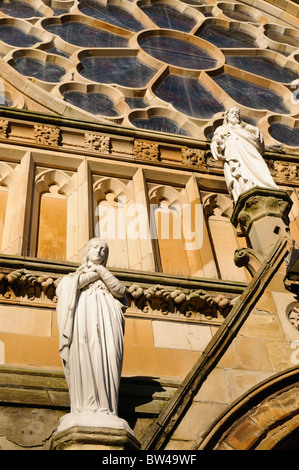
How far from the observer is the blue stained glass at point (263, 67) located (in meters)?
15.9

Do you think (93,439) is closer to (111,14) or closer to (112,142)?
(112,142)

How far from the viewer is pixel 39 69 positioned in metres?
13.5

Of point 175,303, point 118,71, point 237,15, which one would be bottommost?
point 175,303

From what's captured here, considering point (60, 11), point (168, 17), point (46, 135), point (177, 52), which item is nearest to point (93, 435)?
point (46, 135)

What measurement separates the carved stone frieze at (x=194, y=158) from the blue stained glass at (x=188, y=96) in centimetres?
234

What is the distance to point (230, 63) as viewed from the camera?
15.9 metres

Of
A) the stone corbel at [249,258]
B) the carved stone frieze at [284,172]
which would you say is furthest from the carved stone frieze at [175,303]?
the carved stone frieze at [284,172]

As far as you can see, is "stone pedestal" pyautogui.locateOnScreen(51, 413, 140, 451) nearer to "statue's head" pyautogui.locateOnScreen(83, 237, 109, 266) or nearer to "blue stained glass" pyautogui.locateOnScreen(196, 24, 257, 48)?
"statue's head" pyautogui.locateOnScreen(83, 237, 109, 266)

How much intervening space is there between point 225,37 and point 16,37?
16.9 feet

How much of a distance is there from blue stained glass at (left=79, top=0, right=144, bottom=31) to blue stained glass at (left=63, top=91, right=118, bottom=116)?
3.54 meters

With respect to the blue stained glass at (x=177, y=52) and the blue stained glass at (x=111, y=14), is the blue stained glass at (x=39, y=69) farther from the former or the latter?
the blue stained glass at (x=111, y=14)

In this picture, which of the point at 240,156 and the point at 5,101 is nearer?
the point at 240,156
